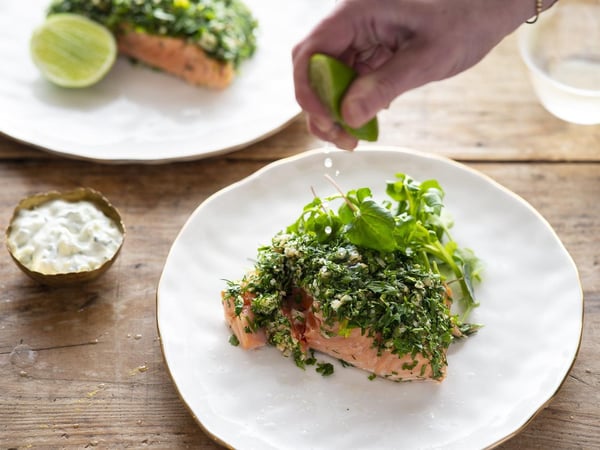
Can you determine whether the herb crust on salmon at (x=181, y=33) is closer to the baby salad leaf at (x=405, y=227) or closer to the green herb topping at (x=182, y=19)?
the green herb topping at (x=182, y=19)

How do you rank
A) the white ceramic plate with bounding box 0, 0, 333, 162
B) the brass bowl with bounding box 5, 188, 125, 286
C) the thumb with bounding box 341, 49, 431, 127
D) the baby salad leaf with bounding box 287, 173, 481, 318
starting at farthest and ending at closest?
1. the white ceramic plate with bounding box 0, 0, 333, 162
2. the brass bowl with bounding box 5, 188, 125, 286
3. the baby salad leaf with bounding box 287, 173, 481, 318
4. the thumb with bounding box 341, 49, 431, 127

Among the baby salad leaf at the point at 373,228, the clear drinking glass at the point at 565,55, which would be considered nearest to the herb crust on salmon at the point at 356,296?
the baby salad leaf at the point at 373,228

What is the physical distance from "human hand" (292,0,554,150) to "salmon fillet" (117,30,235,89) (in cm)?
134

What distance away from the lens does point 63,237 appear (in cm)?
269

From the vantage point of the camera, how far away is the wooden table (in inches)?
96.8

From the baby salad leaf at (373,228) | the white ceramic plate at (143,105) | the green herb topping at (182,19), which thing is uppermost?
the green herb topping at (182,19)

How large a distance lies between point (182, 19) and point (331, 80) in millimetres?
1774

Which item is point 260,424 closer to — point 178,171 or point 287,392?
point 287,392

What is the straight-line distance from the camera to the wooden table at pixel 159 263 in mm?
2459

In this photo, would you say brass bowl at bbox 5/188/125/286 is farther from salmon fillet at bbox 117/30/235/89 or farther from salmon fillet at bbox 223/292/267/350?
salmon fillet at bbox 117/30/235/89

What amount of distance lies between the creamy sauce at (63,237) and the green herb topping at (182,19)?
113cm

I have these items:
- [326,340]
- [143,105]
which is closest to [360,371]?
[326,340]

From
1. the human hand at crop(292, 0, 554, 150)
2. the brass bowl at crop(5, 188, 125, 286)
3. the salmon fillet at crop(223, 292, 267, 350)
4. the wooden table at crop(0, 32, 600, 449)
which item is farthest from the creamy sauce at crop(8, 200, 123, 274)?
the human hand at crop(292, 0, 554, 150)

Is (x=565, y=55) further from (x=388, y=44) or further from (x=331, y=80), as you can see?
(x=331, y=80)
